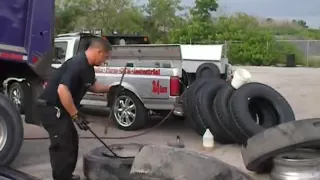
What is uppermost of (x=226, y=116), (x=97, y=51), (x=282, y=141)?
(x=97, y=51)

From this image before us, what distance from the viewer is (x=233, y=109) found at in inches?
362

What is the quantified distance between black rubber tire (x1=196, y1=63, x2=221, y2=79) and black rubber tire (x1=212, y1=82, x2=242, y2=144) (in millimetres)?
2314

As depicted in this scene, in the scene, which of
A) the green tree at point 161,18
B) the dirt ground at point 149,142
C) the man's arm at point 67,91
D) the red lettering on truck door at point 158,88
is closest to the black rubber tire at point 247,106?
the dirt ground at point 149,142

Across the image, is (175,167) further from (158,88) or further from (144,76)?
(144,76)

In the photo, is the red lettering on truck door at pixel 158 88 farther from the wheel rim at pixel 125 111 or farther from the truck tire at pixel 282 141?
the truck tire at pixel 282 141

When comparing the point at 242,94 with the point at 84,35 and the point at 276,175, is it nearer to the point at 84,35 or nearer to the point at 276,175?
the point at 276,175

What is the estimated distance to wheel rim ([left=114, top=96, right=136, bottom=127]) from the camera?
448 inches

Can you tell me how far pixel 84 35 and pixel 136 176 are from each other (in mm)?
7030

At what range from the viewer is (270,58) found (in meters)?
39.4

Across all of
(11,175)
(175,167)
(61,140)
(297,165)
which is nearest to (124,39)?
(61,140)

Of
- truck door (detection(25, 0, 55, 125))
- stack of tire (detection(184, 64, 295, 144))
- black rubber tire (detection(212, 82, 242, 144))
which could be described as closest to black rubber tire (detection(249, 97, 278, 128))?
stack of tire (detection(184, 64, 295, 144))

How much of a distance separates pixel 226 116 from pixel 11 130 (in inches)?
130

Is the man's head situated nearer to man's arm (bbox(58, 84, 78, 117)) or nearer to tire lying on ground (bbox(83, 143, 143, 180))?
man's arm (bbox(58, 84, 78, 117))

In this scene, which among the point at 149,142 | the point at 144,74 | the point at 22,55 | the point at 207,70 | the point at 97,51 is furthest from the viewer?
the point at 207,70
